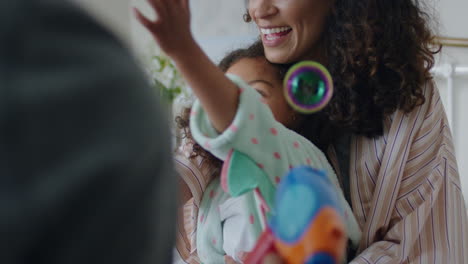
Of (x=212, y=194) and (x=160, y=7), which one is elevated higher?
(x=160, y=7)

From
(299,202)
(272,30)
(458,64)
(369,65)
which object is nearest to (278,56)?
(272,30)

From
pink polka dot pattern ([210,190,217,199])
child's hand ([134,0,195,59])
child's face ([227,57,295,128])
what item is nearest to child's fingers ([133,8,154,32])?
child's hand ([134,0,195,59])

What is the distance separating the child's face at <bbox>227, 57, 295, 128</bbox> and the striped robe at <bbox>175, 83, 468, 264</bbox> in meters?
0.14

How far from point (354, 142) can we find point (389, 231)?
0.52ft

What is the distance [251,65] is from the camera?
0.87 meters

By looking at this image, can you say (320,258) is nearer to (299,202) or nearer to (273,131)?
(299,202)

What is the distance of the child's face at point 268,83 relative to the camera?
0.83m

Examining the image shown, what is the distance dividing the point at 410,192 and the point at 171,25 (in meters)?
0.55

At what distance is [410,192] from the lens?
88 cm

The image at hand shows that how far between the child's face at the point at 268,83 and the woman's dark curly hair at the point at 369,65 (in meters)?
0.09

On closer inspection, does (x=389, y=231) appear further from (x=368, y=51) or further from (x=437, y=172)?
(x=368, y=51)

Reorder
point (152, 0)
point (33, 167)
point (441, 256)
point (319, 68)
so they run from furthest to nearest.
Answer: point (441, 256) < point (319, 68) < point (152, 0) < point (33, 167)

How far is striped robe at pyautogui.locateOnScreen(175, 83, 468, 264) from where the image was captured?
2.83 ft

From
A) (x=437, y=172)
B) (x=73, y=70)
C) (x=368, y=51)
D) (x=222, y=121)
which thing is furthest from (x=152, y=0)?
(x=437, y=172)
